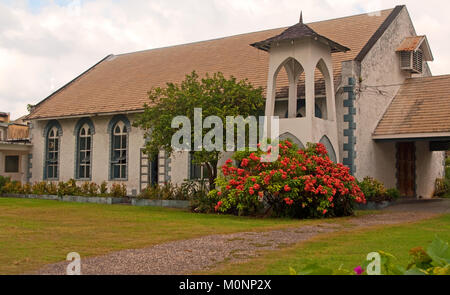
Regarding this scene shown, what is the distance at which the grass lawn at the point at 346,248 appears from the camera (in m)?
7.16

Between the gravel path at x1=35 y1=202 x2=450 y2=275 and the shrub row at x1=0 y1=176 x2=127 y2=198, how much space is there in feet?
42.4

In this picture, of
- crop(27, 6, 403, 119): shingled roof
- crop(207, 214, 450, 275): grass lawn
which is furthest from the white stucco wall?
crop(207, 214, 450, 275): grass lawn

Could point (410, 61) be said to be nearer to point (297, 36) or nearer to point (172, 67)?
point (297, 36)

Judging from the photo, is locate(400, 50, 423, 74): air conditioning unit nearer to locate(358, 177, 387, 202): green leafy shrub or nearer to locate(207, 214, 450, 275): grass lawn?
locate(358, 177, 387, 202): green leafy shrub

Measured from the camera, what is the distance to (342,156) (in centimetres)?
1984

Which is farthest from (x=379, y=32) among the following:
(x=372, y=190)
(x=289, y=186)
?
(x=289, y=186)

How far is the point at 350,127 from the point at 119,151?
11.8 meters

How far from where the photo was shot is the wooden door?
77.5 feet

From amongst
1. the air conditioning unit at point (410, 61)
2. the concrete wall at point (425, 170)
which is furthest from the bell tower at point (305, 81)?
the concrete wall at point (425, 170)

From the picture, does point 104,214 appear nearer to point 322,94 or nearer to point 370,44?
point 322,94

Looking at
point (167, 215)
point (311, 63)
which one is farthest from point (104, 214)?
point (311, 63)

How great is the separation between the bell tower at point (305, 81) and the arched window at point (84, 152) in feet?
37.9

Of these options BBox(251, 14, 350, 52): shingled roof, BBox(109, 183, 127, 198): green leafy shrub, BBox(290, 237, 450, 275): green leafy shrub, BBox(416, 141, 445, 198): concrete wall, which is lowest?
BBox(109, 183, 127, 198): green leafy shrub
